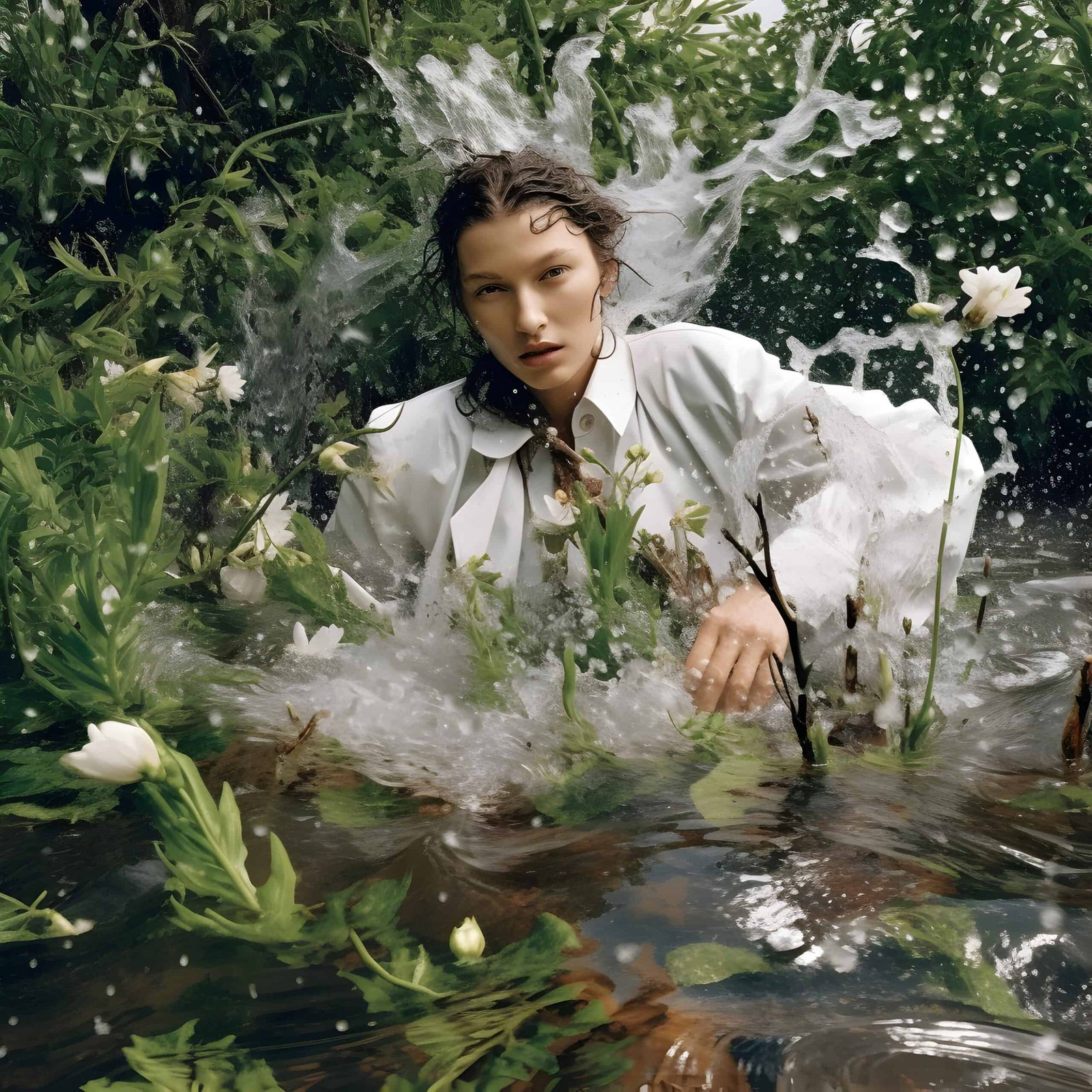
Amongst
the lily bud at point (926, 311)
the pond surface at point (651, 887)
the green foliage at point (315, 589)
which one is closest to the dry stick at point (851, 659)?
the pond surface at point (651, 887)

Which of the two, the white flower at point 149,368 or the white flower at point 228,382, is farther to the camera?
the white flower at point 228,382

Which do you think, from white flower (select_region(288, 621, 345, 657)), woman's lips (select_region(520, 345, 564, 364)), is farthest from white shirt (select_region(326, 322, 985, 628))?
white flower (select_region(288, 621, 345, 657))

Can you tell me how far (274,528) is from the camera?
2047mm

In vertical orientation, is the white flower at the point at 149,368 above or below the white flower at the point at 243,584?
above

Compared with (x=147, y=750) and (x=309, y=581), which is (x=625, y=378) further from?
(x=147, y=750)

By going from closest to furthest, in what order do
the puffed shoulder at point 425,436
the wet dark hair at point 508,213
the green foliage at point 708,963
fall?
the green foliage at point 708,963, the wet dark hair at point 508,213, the puffed shoulder at point 425,436

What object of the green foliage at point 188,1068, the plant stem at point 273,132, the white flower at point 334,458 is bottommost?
the green foliage at point 188,1068

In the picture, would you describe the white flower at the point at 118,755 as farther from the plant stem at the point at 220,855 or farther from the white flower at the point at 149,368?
the white flower at the point at 149,368

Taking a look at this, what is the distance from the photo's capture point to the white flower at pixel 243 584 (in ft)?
6.66

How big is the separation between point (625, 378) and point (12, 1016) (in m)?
1.82

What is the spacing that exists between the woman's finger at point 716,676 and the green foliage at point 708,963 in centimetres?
68

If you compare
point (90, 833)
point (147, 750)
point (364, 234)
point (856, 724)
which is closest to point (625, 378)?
point (364, 234)

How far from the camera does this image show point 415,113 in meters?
2.77

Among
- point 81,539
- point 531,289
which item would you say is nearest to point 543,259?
point 531,289
